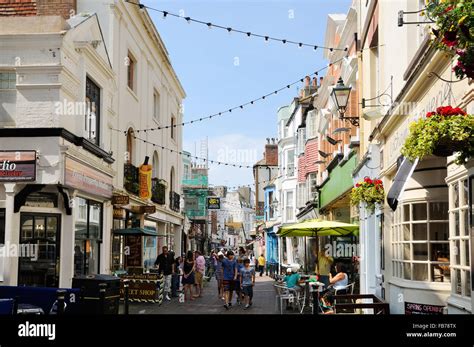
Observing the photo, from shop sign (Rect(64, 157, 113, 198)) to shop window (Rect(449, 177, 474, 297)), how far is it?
33.2ft

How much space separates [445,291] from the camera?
9.41 meters

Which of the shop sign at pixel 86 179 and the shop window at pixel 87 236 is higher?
the shop sign at pixel 86 179

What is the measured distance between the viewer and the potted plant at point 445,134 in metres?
5.69

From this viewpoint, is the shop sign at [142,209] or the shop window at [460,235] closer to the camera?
the shop window at [460,235]

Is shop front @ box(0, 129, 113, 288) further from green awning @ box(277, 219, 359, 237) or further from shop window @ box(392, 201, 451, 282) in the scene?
shop window @ box(392, 201, 451, 282)

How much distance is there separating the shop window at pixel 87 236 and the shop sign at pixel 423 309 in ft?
32.3

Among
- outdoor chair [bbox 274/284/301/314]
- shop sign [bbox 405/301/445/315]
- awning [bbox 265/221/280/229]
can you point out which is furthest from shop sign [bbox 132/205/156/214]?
awning [bbox 265/221/280/229]

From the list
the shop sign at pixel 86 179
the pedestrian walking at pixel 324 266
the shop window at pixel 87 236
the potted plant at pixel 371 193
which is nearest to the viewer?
the potted plant at pixel 371 193

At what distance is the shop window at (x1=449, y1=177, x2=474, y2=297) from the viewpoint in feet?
22.9

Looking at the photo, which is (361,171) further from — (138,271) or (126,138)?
(126,138)

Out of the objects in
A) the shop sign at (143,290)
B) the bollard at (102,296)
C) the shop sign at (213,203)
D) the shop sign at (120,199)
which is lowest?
the shop sign at (143,290)

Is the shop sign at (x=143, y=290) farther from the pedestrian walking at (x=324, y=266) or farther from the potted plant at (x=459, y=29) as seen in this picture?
the potted plant at (x=459, y=29)

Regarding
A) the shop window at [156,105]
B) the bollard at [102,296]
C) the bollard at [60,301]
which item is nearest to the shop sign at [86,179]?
the bollard at [102,296]

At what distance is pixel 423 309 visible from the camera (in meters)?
9.59
